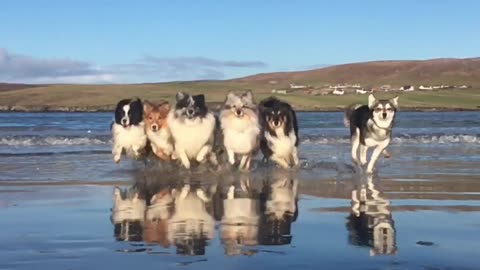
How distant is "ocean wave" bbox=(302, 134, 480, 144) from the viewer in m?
25.4

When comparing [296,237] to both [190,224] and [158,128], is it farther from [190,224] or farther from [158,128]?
[158,128]

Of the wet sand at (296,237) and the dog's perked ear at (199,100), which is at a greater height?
the dog's perked ear at (199,100)

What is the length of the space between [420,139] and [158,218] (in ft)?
64.3

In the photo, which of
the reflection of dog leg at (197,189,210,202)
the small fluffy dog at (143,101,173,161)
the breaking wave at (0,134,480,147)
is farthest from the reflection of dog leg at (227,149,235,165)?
the breaking wave at (0,134,480,147)

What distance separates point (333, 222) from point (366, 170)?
6017mm

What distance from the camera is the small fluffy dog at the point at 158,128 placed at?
13.8 m

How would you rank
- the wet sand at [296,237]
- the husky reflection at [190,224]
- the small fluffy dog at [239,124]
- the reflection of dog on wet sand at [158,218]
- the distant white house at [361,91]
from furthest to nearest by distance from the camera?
the distant white house at [361,91] < the small fluffy dog at [239,124] < the reflection of dog on wet sand at [158,218] < the husky reflection at [190,224] < the wet sand at [296,237]

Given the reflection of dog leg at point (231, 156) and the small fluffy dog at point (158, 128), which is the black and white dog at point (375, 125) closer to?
the reflection of dog leg at point (231, 156)

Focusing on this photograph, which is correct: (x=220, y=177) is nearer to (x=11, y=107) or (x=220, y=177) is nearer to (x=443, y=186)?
(x=443, y=186)

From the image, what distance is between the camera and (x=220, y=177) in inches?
503

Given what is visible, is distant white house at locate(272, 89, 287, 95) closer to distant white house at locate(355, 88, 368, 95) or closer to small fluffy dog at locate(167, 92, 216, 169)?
distant white house at locate(355, 88, 368, 95)

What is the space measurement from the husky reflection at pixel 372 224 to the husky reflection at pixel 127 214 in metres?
1.93

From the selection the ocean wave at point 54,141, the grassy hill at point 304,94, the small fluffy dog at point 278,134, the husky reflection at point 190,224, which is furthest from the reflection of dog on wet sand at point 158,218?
the grassy hill at point 304,94

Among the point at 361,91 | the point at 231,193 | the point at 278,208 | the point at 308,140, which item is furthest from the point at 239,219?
the point at 361,91
